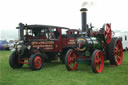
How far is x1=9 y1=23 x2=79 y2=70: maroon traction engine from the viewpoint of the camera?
651 cm

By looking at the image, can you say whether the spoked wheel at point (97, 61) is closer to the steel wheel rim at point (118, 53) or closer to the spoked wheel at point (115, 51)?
the spoked wheel at point (115, 51)

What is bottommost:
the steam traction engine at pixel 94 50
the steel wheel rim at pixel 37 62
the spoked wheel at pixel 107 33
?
the steel wheel rim at pixel 37 62

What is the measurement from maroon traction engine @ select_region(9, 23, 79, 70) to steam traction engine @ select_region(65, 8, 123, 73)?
4.10 feet

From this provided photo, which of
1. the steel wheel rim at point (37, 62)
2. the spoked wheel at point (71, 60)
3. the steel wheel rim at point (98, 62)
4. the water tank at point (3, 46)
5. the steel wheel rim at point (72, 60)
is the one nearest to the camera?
the steel wheel rim at point (98, 62)

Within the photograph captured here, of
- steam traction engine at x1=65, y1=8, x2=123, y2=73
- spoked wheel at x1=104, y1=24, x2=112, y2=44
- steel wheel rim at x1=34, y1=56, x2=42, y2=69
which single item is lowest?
steel wheel rim at x1=34, y1=56, x2=42, y2=69

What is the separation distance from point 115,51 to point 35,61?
3.12 meters

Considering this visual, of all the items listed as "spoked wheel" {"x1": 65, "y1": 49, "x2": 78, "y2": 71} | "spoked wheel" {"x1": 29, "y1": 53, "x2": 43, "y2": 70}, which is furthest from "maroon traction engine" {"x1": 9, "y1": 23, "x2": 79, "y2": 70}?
"spoked wheel" {"x1": 65, "y1": 49, "x2": 78, "y2": 71}

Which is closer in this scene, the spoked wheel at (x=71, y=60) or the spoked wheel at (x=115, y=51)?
the spoked wheel at (x=71, y=60)

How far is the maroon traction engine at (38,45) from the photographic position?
21.4 feet

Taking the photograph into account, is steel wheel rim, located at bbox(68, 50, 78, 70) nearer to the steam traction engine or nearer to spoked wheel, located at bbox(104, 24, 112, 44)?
the steam traction engine

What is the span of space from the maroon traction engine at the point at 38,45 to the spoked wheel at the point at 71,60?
1162 millimetres

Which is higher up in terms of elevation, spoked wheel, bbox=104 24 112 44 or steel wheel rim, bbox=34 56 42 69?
spoked wheel, bbox=104 24 112 44

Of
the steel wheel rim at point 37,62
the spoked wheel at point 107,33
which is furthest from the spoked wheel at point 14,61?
the spoked wheel at point 107,33

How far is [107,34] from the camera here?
655 cm
